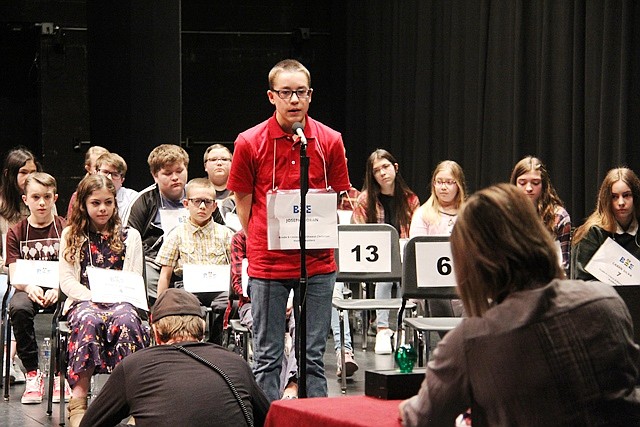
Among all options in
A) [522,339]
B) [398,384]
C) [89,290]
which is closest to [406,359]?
[398,384]

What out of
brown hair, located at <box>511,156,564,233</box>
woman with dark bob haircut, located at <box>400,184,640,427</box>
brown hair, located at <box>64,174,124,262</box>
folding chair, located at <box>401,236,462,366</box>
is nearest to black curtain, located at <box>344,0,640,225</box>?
brown hair, located at <box>511,156,564,233</box>

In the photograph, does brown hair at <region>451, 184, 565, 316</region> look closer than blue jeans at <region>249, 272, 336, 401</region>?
Yes

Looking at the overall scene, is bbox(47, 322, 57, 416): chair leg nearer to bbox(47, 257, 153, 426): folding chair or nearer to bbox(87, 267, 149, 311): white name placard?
bbox(47, 257, 153, 426): folding chair

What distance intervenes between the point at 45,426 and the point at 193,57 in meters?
8.37

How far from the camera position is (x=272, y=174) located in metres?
3.97

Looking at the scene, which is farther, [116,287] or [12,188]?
[12,188]

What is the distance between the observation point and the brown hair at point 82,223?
16.6 feet

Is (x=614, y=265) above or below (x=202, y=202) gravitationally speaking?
below

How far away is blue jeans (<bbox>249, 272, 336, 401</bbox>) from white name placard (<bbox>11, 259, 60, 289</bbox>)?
1.83 meters

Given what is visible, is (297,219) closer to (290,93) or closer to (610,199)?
(290,93)

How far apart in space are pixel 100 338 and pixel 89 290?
0.34 metres

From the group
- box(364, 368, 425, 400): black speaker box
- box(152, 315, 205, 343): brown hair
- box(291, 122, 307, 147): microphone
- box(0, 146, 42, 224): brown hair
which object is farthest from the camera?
box(0, 146, 42, 224): brown hair

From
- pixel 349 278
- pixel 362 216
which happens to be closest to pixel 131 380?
pixel 349 278

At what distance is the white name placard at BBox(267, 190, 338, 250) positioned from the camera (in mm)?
3826
